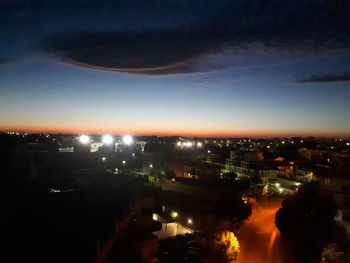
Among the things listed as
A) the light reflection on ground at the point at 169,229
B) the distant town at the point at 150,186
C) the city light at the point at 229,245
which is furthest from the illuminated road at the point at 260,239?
the light reflection on ground at the point at 169,229

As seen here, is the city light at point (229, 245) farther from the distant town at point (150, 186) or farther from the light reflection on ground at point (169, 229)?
the light reflection on ground at point (169, 229)

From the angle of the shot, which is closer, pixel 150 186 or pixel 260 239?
pixel 260 239

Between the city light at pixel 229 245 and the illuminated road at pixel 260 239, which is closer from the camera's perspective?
the city light at pixel 229 245

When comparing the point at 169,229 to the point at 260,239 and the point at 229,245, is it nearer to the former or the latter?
the point at 229,245

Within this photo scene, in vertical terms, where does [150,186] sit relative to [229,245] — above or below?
above

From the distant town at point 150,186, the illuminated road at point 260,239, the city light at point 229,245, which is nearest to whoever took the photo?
the distant town at point 150,186

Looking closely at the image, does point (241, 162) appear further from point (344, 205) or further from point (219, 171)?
point (344, 205)

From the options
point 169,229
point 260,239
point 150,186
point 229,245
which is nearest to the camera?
point 229,245

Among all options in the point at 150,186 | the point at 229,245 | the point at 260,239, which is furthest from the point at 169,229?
the point at 260,239

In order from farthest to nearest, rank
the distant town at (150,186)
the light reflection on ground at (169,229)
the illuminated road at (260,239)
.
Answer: the illuminated road at (260,239) < the light reflection on ground at (169,229) < the distant town at (150,186)
